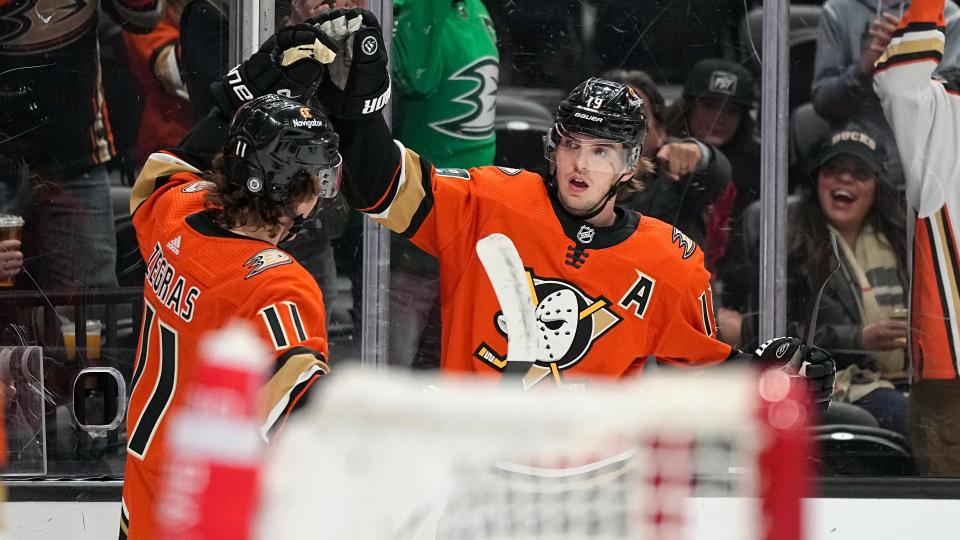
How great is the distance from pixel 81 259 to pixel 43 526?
701 millimetres

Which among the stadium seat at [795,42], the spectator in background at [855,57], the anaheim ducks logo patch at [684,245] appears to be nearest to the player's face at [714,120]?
the stadium seat at [795,42]

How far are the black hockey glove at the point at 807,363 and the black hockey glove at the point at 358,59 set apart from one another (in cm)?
87

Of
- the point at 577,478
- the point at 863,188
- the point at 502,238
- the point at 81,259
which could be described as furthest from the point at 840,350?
the point at 81,259

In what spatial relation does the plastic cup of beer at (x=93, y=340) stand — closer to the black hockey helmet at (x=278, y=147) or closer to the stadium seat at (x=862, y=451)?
the black hockey helmet at (x=278, y=147)

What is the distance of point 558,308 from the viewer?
250cm

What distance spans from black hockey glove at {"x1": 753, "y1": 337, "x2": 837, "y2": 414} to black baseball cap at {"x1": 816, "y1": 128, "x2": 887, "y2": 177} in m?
1.19

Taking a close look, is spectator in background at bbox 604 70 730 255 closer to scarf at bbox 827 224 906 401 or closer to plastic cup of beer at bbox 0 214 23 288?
scarf at bbox 827 224 906 401

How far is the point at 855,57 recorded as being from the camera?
353 cm

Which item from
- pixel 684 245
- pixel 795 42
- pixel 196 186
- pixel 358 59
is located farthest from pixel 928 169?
pixel 196 186

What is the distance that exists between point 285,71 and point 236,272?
56 cm

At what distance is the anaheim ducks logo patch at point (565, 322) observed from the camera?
98.3 inches

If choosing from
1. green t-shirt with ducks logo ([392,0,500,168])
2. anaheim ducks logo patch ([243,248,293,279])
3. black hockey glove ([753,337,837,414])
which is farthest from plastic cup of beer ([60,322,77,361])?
black hockey glove ([753,337,837,414])

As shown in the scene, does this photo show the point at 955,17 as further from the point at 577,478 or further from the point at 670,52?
the point at 577,478

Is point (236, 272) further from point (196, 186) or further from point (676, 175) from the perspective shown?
point (676, 175)
